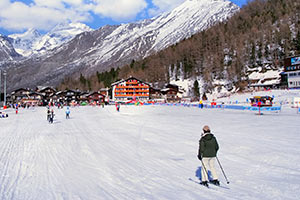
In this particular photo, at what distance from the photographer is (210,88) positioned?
94.8 metres

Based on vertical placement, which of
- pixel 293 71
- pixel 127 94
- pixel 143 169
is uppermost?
pixel 293 71

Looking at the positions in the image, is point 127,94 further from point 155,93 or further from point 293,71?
point 293,71

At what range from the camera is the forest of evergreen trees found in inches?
3745

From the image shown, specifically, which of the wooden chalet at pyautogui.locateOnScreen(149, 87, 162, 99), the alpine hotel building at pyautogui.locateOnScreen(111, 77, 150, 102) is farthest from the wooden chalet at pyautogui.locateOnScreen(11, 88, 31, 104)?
the wooden chalet at pyautogui.locateOnScreen(149, 87, 162, 99)

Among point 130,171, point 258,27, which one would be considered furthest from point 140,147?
point 258,27

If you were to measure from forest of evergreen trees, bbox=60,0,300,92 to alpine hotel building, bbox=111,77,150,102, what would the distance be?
17543 millimetres

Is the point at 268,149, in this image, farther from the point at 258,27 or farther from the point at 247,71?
the point at 258,27

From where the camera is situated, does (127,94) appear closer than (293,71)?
No

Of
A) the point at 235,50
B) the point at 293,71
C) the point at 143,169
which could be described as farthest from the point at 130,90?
the point at 143,169

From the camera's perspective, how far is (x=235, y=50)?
107 metres

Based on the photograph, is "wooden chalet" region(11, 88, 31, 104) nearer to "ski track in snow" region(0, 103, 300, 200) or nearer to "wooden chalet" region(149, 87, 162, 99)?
"wooden chalet" region(149, 87, 162, 99)

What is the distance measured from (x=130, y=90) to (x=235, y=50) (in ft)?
157

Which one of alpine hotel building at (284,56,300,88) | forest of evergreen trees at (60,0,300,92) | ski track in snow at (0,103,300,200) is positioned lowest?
ski track in snow at (0,103,300,200)

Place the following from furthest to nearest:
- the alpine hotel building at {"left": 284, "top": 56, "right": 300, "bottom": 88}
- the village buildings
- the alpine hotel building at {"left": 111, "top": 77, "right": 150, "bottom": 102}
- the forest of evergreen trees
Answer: the alpine hotel building at {"left": 111, "top": 77, "right": 150, "bottom": 102} < the village buildings < the forest of evergreen trees < the alpine hotel building at {"left": 284, "top": 56, "right": 300, "bottom": 88}
